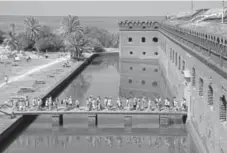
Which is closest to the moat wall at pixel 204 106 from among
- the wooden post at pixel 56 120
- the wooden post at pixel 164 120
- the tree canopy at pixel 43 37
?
the wooden post at pixel 164 120

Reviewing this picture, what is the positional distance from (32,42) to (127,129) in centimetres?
5644

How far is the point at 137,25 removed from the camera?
71.8 m

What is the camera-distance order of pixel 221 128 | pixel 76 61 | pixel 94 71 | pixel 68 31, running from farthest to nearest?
pixel 68 31 → pixel 76 61 → pixel 94 71 → pixel 221 128

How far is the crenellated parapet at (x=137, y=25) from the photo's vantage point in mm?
71688

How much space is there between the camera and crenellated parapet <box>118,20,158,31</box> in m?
71.7

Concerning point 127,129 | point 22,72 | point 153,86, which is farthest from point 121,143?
point 22,72

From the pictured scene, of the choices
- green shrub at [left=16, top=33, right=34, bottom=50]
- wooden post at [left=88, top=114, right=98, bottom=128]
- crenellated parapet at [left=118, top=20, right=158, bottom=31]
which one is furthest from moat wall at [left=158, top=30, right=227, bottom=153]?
green shrub at [left=16, top=33, right=34, bottom=50]

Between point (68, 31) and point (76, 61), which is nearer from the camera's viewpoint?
point (76, 61)

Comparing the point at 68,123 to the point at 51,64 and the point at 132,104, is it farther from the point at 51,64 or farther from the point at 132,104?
the point at 51,64

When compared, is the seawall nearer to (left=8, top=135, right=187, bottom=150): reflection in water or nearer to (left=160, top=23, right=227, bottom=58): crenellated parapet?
(left=8, top=135, right=187, bottom=150): reflection in water

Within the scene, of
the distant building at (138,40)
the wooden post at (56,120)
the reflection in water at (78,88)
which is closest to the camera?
the wooden post at (56,120)

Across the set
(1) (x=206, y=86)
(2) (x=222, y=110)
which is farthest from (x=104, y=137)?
(2) (x=222, y=110)

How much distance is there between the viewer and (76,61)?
65500 mm

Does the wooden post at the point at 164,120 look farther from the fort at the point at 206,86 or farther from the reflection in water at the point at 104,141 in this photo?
the reflection in water at the point at 104,141
